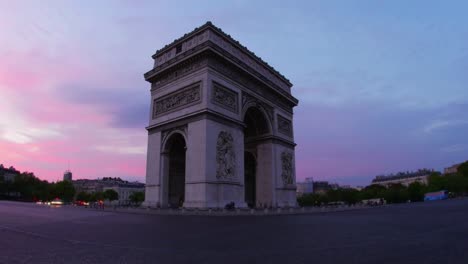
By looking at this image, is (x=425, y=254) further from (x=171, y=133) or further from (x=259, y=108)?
(x=259, y=108)

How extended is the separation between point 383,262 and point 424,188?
4038 inches

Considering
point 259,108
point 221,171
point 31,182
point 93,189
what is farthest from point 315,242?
point 93,189

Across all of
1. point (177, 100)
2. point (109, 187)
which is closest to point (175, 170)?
point (177, 100)

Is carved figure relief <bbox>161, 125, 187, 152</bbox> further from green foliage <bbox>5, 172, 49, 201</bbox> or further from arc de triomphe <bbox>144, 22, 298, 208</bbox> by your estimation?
green foliage <bbox>5, 172, 49, 201</bbox>

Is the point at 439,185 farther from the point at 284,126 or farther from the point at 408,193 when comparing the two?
the point at 284,126

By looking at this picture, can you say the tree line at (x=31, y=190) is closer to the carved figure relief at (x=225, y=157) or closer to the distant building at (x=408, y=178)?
the carved figure relief at (x=225, y=157)

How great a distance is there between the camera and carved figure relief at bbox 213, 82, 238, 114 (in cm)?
2672

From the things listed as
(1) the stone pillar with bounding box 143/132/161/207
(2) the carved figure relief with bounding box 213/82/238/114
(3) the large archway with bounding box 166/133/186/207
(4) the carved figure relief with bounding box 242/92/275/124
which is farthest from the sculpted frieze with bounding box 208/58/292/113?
(1) the stone pillar with bounding box 143/132/161/207

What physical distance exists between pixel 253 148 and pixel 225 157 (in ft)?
29.7

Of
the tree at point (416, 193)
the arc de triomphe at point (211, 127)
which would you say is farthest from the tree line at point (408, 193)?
the arc de triomphe at point (211, 127)

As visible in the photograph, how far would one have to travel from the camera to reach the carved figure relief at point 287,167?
114ft

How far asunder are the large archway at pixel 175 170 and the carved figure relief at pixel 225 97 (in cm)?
432

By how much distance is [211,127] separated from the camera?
25469mm

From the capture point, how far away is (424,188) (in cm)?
9475
